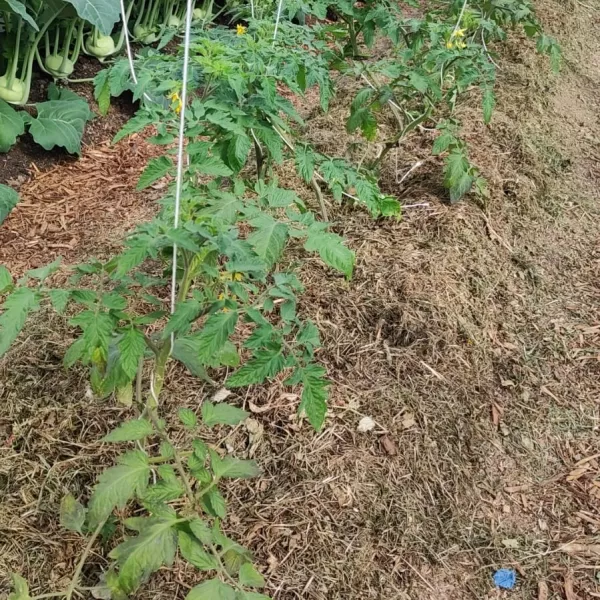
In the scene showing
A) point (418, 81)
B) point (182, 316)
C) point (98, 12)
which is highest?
point (418, 81)

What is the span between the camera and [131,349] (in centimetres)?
141

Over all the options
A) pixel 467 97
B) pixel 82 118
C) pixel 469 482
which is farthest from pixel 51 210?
pixel 467 97

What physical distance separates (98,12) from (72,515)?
2.55 meters

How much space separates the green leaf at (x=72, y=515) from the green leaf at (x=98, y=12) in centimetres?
242

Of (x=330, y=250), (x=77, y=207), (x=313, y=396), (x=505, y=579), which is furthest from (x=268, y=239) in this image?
(x=77, y=207)

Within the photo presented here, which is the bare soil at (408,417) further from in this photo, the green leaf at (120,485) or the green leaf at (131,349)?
the green leaf at (131,349)

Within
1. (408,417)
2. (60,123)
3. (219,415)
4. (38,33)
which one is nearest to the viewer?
(219,415)

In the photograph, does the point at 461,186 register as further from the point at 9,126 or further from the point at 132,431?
the point at 9,126

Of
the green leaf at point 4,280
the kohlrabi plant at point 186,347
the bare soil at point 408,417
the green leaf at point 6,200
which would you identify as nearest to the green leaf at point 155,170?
the kohlrabi plant at point 186,347

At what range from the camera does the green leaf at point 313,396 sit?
4.57ft

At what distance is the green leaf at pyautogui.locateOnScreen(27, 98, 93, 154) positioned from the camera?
3250mm

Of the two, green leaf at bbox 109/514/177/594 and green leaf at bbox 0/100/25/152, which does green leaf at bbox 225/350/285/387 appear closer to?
green leaf at bbox 109/514/177/594

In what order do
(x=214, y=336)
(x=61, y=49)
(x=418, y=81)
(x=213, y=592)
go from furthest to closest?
(x=61, y=49), (x=418, y=81), (x=214, y=336), (x=213, y=592)

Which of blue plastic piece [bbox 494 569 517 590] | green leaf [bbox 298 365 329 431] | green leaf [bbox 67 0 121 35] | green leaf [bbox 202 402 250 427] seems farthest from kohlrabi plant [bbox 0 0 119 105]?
blue plastic piece [bbox 494 569 517 590]
